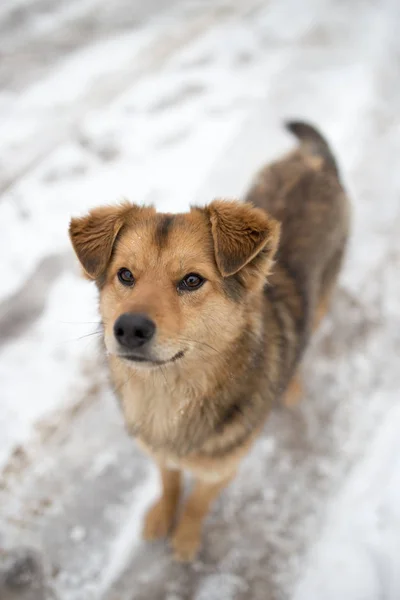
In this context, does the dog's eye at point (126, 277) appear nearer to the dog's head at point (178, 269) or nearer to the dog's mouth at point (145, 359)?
the dog's head at point (178, 269)

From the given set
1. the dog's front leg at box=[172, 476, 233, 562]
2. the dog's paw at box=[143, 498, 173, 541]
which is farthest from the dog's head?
the dog's paw at box=[143, 498, 173, 541]

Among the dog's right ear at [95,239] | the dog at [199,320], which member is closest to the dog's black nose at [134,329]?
the dog at [199,320]

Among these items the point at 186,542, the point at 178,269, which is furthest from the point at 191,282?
the point at 186,542

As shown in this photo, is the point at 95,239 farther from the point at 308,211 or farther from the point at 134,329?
the point at 308,211

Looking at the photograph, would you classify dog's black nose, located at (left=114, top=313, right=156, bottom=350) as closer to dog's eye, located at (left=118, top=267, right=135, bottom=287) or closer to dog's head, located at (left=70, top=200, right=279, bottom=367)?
dog's head, located at (left=70, top=200, right=279, bottom=367)

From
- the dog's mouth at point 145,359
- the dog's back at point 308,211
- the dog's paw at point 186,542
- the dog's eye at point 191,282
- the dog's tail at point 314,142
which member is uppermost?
the dog's tail at point 314,142

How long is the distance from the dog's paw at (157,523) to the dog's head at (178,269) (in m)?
1.41

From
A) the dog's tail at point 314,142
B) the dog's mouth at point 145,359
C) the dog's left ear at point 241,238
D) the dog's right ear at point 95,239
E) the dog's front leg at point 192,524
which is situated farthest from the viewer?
the dog's tail at point 314,142

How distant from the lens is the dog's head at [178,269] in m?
1.94

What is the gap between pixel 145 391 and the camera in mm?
2400

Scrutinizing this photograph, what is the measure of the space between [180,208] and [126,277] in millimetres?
2415

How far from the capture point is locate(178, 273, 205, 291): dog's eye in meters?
2.09

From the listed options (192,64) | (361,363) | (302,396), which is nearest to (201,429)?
(302,396)

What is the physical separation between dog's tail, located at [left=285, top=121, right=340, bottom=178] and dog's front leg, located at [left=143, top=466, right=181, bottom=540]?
2539 millimetres
